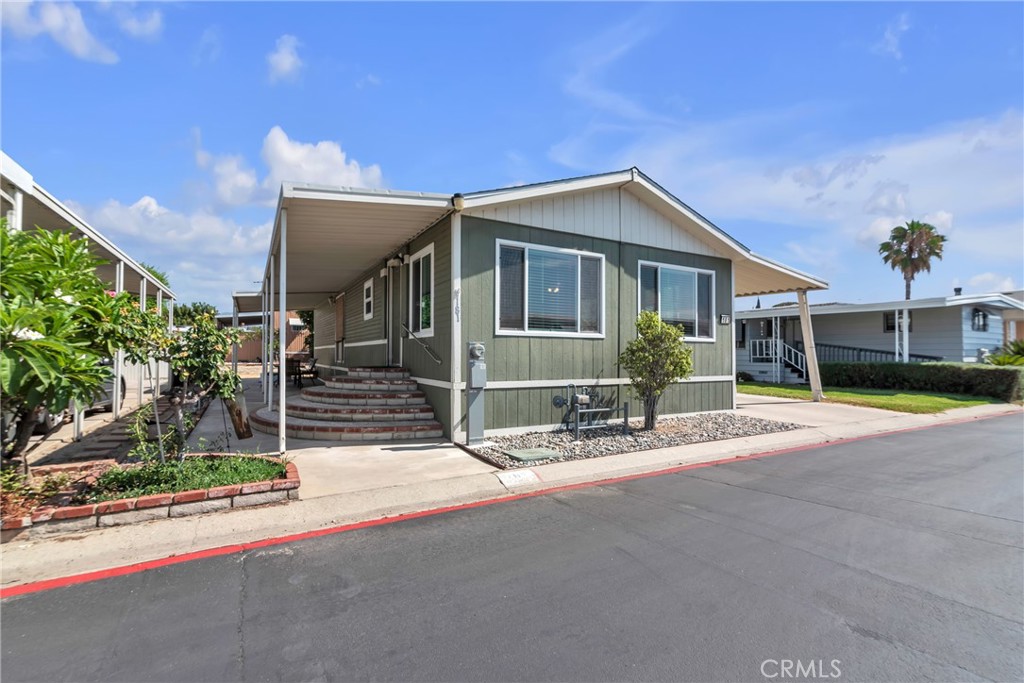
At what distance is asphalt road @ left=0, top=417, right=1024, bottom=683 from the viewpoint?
8.50 feet

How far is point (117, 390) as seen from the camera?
31.7 feet

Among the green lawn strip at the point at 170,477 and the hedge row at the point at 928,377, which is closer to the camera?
the green lawn strip at the point at 170,477

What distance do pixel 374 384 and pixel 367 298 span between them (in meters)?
4.49

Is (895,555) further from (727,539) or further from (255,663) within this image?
(255,663)

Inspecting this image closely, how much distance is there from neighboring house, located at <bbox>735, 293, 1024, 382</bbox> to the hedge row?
1210 millimetres

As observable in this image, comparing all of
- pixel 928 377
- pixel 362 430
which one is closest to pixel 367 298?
pixel 362 430

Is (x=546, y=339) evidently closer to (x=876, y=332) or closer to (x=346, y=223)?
(x=346, y=223)

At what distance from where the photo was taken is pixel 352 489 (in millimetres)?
5406

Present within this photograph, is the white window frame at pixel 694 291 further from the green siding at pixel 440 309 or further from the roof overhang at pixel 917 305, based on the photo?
the roof overhang at pixel 917 305

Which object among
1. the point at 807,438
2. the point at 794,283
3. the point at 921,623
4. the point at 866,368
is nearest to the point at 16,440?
the point at 921,623

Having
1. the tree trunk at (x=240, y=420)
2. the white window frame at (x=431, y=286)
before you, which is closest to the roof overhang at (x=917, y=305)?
the white window frame at (x=431, y=286)

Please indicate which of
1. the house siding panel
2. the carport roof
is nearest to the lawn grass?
the carport roof

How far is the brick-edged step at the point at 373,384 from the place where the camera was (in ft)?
30.3

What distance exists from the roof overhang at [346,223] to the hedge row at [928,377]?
57.2ft
